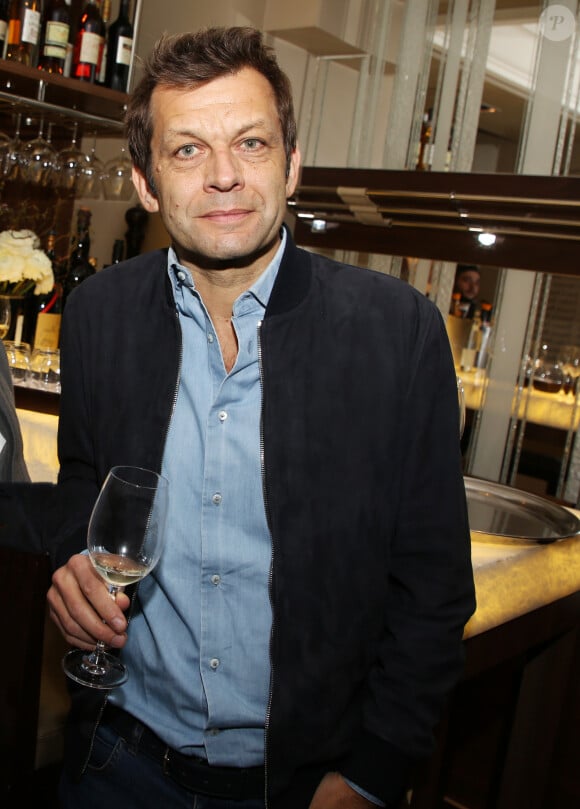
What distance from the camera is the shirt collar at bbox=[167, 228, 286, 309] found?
1.33m

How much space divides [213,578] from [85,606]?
18 cm

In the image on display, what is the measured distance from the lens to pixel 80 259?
3750 millimetres

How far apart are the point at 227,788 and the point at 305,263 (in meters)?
0.77

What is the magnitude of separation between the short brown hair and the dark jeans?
0.87m

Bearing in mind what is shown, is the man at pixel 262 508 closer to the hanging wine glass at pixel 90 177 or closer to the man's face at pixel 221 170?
the man's face at pixel 221 170

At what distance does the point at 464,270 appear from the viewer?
4941mm

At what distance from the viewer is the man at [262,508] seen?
4.12ft

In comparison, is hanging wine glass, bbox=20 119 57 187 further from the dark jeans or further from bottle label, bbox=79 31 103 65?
the dark jeans

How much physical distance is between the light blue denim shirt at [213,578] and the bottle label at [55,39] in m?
2.31

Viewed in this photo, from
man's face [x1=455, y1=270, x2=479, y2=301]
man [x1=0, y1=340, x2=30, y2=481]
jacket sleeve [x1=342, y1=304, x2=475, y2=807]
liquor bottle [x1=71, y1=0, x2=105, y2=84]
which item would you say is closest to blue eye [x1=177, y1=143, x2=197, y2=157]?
jacket sleeve [x1=342, y1=304, x2=475, y2=807]

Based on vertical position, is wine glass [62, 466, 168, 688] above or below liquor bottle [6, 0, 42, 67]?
below

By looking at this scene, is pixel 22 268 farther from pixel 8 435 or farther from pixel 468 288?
pixel 468 288

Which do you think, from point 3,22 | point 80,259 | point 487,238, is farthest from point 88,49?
point 487,238
